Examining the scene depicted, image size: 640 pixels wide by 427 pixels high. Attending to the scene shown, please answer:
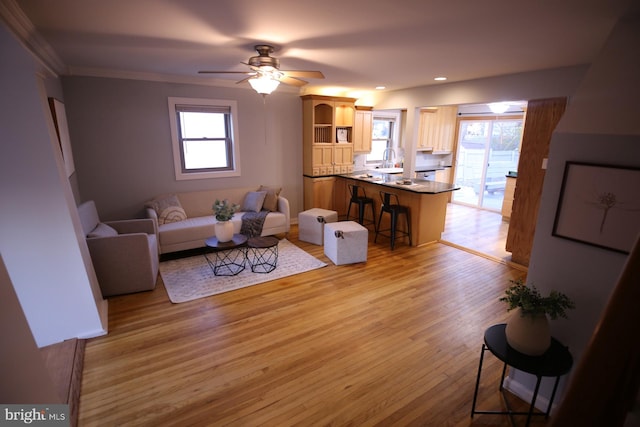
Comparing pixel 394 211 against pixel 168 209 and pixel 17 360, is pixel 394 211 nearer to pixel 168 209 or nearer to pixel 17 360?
Answer: pixel 168 209

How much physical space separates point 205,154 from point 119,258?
96.7 inches

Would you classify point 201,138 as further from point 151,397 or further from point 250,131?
point 151,397

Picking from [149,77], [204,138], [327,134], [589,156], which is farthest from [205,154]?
[589,156]

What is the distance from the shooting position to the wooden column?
12.9 feet

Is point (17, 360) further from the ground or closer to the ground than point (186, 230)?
further from the ground

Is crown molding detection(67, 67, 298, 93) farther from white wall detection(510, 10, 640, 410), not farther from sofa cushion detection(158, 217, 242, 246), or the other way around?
white wall detection(510, 10, 640, 410)

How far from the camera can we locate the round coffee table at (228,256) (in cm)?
390

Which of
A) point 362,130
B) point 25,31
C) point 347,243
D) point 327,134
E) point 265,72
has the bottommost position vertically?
point 347,243

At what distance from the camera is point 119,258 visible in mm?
3441

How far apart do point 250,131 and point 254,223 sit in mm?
1718

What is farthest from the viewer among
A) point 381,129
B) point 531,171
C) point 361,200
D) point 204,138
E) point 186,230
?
point 381,129

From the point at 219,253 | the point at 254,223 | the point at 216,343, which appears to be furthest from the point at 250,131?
the point at 216,343

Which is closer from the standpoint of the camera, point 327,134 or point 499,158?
point 327,134

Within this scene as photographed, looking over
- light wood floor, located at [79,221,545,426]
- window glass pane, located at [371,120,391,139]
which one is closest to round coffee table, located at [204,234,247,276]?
light wood floor, located at [79,221,545,426]
